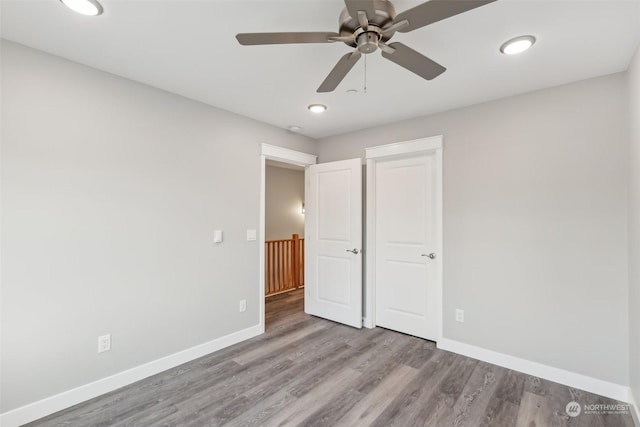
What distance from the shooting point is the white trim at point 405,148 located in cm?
315

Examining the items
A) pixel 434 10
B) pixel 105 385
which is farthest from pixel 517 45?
pixel 105 385

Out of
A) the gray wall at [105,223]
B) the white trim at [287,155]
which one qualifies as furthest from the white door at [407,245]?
the gray wall at [105,223]

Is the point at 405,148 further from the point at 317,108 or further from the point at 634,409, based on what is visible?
the point at 634,409

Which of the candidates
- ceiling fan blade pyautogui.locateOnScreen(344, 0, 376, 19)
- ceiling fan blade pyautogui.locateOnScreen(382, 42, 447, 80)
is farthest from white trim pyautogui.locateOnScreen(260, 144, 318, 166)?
ceiling fan blade pyautogui.locateOnScreen(344, 0, 376, 19)

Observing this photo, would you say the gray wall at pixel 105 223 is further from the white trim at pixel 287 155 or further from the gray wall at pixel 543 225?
the gray wall at pixel 543 225

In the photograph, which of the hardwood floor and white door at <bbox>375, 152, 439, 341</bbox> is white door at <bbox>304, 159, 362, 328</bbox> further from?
the hardwood floor

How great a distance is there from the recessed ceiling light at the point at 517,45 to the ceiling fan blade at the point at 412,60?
667 millimetres

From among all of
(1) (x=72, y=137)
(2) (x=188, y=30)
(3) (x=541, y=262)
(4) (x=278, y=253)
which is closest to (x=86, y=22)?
(2) (x=188, y=30)

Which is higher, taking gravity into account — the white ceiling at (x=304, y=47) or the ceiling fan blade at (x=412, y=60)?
the white ceiling at (x=304, y=47)

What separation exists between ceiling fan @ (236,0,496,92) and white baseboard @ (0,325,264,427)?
2.65 metres

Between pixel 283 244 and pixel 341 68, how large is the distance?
4.11m

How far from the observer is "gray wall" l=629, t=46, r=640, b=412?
6.26 ft

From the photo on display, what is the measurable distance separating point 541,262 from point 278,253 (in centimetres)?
388

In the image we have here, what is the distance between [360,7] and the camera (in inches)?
48.8
